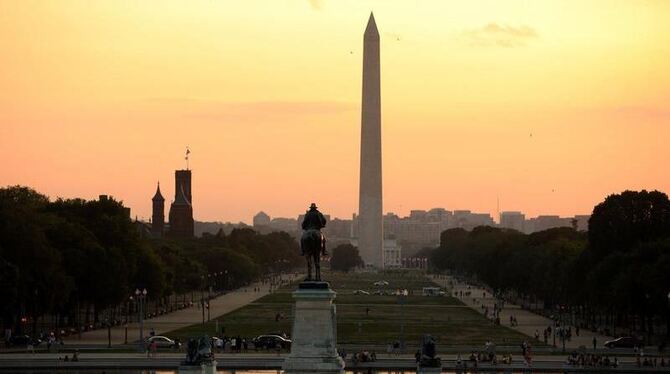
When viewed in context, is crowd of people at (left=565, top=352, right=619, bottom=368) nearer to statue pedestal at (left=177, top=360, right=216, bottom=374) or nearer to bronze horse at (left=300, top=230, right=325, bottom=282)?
statue pedestal at (left=177, top=360, right=216, bottom=374)

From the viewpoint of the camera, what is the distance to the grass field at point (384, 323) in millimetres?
89812

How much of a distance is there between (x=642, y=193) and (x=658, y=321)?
17.2 m

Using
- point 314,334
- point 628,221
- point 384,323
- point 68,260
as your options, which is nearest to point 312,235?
point 314,334

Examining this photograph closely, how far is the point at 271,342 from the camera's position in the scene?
79.6 metres

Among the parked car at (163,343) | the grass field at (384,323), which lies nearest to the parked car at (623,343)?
the grass field at (384,323)

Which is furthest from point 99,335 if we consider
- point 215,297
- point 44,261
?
point 215,297

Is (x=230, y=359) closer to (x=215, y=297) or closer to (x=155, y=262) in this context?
(x=155, y=262)

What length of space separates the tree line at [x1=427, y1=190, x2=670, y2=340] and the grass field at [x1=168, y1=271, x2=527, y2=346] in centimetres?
664

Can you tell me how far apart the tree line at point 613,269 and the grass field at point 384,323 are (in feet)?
21.8

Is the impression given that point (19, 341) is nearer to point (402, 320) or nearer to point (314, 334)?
point (402, 320)

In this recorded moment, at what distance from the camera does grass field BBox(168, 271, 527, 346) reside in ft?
295

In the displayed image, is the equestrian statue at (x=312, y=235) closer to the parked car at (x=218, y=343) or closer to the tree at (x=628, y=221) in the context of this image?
the parked car at (x=218, y=343)

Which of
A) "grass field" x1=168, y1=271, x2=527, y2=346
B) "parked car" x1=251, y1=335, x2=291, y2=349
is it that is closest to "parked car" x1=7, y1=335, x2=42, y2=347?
"grass field" x1=168, y1=271, x2=527, y2=346

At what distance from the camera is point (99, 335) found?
94.0 meters
